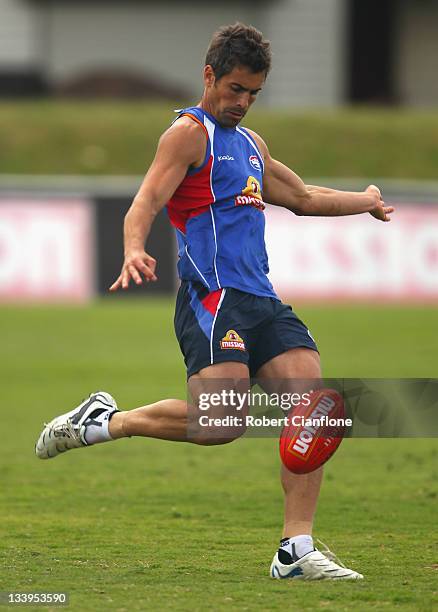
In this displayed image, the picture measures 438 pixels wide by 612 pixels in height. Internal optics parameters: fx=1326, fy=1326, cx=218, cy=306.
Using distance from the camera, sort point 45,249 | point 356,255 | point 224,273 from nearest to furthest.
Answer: point 224,273 < point 45,249 < point 356,255

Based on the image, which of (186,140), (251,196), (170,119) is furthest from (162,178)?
(170,119)

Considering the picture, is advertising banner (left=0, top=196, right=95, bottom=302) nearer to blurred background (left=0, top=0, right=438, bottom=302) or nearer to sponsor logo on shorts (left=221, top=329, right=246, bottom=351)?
blurred background (left=0, top=0, right=438, bottom=302)

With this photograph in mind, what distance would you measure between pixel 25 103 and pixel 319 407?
23661 millimetres

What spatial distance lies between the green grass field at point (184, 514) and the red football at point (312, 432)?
0.55m

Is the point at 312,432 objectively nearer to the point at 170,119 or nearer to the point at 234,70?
the point at 234,70

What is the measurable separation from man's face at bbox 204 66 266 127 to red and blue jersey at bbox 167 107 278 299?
63 mm

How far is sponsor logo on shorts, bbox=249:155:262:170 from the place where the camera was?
640 cm

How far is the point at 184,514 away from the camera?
7.52m

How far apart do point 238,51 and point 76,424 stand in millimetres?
1937

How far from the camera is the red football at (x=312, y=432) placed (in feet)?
19.5

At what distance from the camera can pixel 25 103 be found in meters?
28.7

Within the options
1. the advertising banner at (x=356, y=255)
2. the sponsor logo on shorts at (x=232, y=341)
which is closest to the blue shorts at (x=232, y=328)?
the sponsor logo on shorts at (x=232, y=341)

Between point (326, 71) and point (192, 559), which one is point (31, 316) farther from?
point (326, 71)

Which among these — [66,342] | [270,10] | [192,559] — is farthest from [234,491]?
[270,10]
